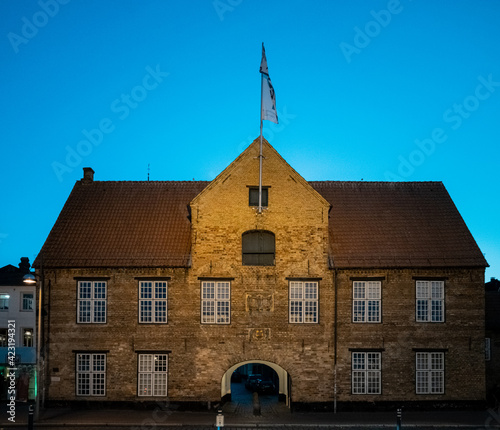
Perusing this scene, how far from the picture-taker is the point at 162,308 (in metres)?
30.5

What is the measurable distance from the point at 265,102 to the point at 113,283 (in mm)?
11945

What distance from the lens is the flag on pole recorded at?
100ft

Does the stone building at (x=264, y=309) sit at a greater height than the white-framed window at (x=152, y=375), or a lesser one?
greater

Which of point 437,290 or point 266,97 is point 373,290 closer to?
point 437,290

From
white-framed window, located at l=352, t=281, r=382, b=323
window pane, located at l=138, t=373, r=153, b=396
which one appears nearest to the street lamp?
window pane, located at l=138, t=373, r=153, b=396

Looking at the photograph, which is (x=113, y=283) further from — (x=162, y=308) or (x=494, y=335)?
(x=494, y=335)

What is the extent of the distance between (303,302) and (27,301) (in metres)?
20.5

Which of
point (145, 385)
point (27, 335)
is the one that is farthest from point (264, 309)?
Result: point (27, 335)

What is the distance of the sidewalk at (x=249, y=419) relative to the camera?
26.3m

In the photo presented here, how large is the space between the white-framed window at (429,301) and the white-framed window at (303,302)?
5.22m

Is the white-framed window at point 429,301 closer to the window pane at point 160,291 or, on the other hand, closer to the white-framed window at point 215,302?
the white-framed window at point 215,302

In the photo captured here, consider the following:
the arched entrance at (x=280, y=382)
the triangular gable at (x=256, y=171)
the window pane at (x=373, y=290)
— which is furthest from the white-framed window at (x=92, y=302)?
the window pane at (x=373, y=290)

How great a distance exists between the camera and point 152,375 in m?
30.1

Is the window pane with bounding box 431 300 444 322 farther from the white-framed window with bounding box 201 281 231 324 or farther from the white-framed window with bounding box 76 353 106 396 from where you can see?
the white-framed window with bounding box 76 353 106 396
